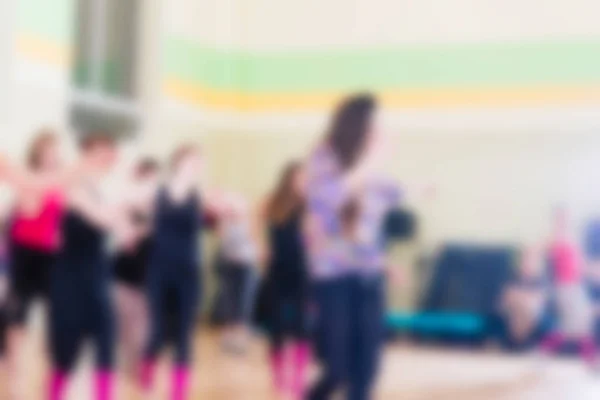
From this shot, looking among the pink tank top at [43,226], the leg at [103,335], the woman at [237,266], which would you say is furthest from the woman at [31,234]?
the woman at [237,266]

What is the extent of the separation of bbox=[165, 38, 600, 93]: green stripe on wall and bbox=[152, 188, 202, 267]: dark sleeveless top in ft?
1.03

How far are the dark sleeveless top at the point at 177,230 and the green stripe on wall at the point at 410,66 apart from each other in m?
0.31

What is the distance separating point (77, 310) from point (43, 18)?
73cm

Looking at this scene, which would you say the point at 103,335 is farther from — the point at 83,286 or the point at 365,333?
the point at 365,333

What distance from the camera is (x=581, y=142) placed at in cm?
252

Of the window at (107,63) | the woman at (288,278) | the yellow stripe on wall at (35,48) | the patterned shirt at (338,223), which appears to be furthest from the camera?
the window at (107,63)

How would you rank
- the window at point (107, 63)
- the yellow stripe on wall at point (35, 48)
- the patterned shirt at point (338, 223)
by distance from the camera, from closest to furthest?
the patterned shirt at point (338, 223)
the yellow stripe on wall at point (35, 48)
the window at point (107, 63)

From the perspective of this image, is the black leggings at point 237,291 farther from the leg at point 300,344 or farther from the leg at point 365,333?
the leg at point 365,333

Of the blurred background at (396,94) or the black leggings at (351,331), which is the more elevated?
the blurred background at (396,94)

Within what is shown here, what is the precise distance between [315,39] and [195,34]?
1.03 feet

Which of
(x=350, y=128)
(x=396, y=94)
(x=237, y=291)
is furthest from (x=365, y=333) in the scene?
(x=396, y=94)

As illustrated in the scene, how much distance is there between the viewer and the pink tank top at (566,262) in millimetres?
2434

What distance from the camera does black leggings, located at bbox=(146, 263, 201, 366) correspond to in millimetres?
2406

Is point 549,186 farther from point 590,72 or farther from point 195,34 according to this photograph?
point 195,34
